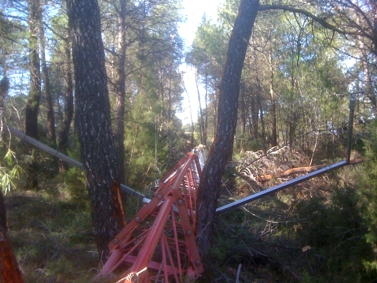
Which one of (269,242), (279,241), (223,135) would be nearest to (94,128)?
(223,135)

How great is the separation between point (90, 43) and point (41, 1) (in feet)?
17.6

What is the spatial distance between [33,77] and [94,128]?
579cm

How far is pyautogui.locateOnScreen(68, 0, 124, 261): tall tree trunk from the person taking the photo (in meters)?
5.54

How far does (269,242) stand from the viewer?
6.72 meters

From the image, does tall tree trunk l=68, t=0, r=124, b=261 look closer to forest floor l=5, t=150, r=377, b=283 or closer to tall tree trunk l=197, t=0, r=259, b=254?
forest floor l=5, t=150, r=377, b=283

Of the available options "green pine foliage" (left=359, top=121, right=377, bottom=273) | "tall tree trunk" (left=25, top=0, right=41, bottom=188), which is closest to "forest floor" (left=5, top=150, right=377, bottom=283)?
"green pine foliage" (left=359, top=121, right=377, bottom=273)

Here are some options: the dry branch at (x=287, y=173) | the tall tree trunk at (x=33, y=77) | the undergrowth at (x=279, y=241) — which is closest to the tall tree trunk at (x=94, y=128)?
the undergrowth at (x=279, y=241)

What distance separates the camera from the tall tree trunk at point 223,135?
6016 millimetres

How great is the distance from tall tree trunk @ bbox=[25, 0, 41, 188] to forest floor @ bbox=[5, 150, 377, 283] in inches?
140

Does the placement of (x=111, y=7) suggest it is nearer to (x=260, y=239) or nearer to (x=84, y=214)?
(x=84, y=214)

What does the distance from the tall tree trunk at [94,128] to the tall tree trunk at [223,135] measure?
118 centimetres

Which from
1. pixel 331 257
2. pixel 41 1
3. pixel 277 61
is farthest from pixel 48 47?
pixel 277 61

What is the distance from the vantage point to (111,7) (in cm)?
1163

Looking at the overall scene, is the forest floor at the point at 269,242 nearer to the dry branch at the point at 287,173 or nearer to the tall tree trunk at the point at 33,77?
the dry branch at the point at 287,173
